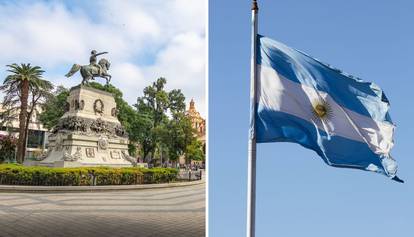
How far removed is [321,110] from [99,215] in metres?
7.63

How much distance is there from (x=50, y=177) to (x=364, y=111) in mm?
15500

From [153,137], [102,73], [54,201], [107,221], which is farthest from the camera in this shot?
[153,137]

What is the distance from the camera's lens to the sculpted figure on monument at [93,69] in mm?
27297

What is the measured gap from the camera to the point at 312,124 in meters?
5.95

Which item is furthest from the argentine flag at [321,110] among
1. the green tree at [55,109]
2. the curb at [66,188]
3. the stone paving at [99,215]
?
the green tree at [55,109]

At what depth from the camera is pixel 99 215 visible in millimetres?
11789

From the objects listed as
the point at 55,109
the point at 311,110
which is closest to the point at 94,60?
the point at 55,109

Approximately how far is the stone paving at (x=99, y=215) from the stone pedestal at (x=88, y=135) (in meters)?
6.87

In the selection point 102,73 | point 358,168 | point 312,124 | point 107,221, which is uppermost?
point 102,73

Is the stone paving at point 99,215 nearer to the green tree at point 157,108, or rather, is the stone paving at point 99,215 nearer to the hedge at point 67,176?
the hedge at point 67,176

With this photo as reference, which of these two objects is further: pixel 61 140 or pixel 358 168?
pixel 61 140

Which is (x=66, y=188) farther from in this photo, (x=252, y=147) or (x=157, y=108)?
(x=157, y=108)

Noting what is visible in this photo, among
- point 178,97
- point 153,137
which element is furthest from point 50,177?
point 178,97

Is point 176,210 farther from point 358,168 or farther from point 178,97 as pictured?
point 178,97
